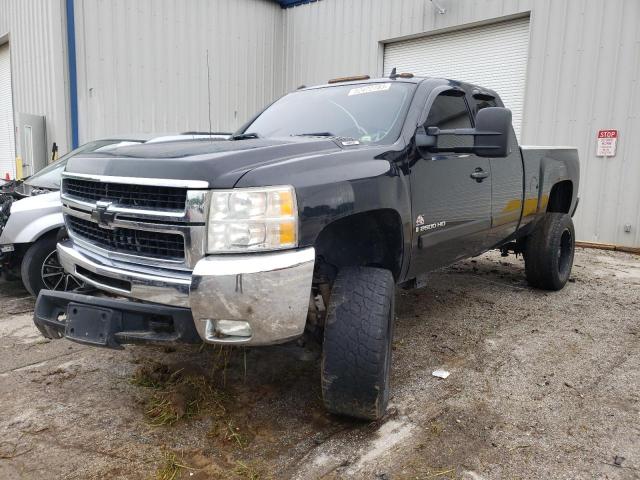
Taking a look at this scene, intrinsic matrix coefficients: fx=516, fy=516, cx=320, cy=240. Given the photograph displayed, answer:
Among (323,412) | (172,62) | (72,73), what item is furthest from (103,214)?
(172,62)

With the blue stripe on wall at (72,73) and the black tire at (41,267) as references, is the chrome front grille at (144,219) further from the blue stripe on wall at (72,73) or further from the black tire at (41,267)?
the blue stripe on wall at (72,73)

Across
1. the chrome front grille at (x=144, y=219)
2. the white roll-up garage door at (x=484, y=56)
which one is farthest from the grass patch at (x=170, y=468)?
the white roll-up garage door at (x=484, y=56)

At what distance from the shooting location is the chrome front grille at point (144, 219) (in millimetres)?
2252

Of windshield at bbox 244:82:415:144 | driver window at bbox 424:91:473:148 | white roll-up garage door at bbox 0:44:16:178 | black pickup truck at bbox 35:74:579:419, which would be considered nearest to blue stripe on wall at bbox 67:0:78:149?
white roll-up garage door at bbox 0:44:16:178

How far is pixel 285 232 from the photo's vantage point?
2246mm

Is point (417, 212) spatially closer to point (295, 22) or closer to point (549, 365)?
point (549, 365)

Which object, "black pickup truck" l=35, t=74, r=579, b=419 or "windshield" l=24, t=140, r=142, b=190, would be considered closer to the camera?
"black pickup truck" l=35, t=74, r=579, b=419

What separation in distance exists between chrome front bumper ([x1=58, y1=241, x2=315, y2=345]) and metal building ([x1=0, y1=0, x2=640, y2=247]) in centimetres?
605

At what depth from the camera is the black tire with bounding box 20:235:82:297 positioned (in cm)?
462

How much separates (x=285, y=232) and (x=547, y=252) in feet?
12.4

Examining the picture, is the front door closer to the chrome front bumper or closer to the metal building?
the chrome front bumper

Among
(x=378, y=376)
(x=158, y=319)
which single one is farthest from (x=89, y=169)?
(x=378, y=376)

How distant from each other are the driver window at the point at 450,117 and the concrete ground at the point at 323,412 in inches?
60.2

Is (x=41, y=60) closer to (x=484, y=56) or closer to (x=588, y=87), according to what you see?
(x=484, y=56)
